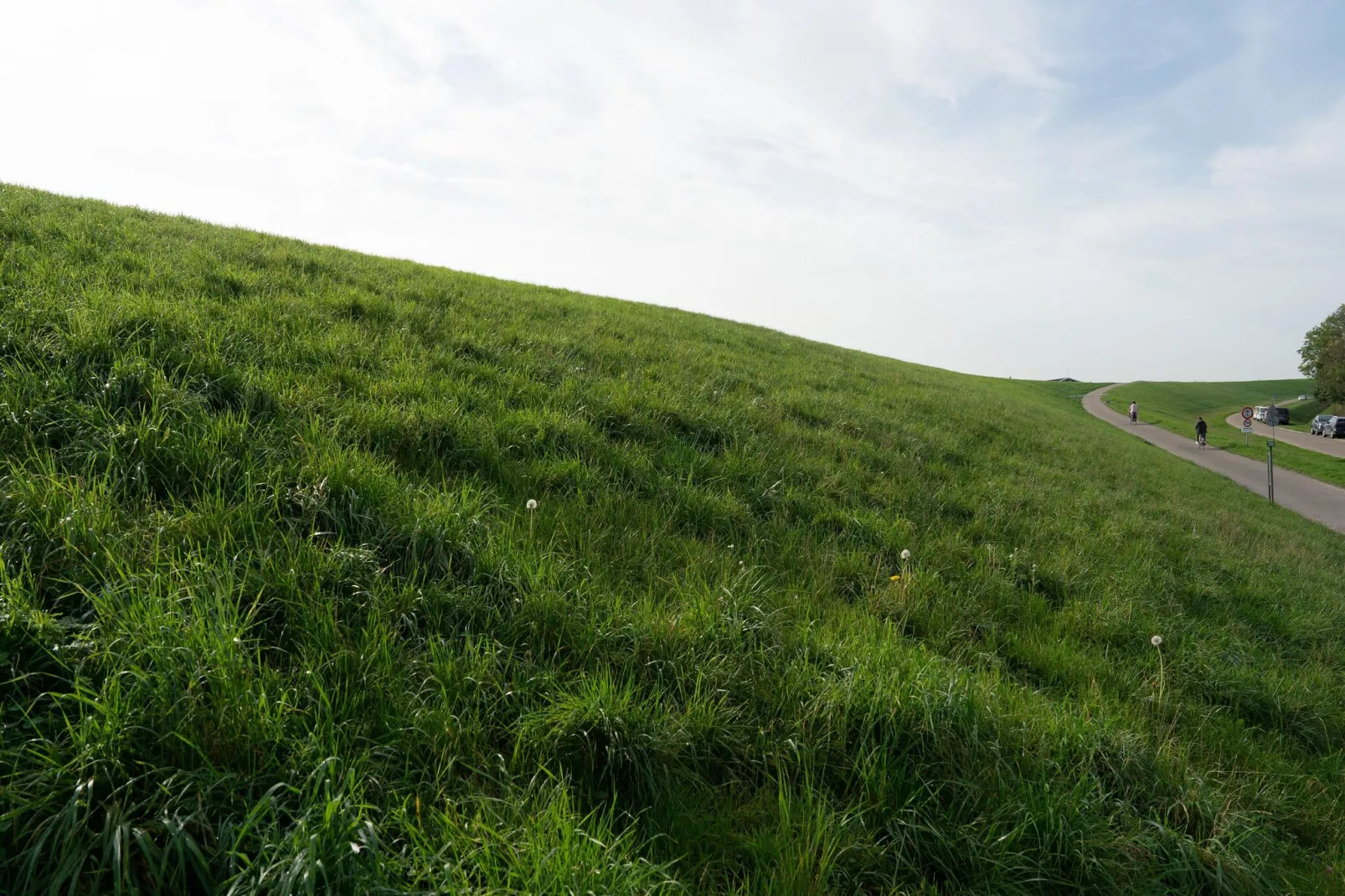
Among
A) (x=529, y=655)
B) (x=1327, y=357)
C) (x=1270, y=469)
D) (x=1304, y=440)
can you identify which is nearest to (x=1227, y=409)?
(x=1327, y=357)

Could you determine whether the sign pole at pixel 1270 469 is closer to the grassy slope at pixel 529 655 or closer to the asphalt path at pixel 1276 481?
the asphalt path at pixel 1276 481

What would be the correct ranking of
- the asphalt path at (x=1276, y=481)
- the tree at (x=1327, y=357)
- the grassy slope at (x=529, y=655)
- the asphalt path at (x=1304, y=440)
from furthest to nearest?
the tree at (x=1327, y=357), the asphalt path at (x=1304, y=440), the asphalt path at (x=1276, y=481), the grassy slope at (x=529, y=655)

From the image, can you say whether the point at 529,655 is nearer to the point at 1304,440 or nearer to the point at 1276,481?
the point at 1276,481

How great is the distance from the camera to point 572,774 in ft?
7.56

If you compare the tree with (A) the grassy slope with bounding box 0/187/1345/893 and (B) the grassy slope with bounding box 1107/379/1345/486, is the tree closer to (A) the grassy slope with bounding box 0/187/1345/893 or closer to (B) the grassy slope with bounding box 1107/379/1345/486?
(B) the grassy slope with bounding box 1107/379/1345/486

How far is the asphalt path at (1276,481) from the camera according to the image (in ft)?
72.6

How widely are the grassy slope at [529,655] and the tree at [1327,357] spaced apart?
63.0m

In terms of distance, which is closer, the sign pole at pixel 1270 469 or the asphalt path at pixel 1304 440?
the sign pole at pixel 1270 469

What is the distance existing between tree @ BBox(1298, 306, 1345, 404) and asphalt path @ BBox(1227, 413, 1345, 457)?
4.01m

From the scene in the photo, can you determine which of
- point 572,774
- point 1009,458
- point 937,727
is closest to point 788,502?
point 937,727

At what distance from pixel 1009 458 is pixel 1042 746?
340 inches

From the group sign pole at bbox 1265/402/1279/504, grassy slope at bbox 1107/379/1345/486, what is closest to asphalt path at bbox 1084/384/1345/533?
sign pole at bbox 1265/402/1279/504

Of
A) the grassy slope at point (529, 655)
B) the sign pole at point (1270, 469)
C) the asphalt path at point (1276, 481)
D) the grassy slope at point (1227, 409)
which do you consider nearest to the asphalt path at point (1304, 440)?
the grassy slope at point (1227, 409)

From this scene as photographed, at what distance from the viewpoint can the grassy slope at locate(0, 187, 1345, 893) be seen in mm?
1887
